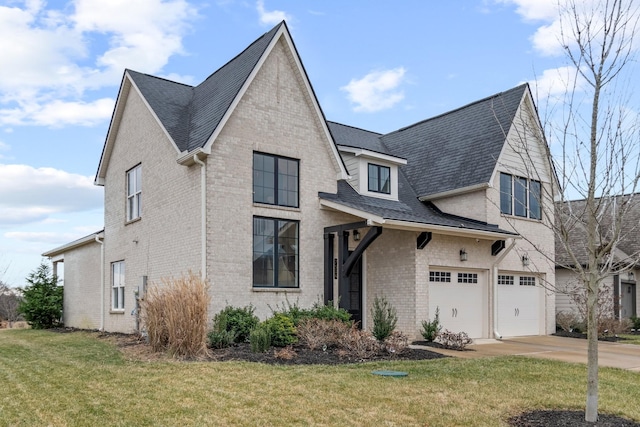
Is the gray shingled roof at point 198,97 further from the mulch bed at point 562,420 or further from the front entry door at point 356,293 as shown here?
the mulch bed at point 562,420

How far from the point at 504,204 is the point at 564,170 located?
12.6 m

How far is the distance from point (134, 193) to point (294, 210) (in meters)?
6.18

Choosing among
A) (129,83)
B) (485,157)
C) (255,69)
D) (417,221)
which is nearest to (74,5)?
(255,69)

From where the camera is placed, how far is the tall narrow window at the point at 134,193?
18562 mm

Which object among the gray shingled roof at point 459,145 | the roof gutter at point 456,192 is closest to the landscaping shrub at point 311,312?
the roof gutter at point 456,192

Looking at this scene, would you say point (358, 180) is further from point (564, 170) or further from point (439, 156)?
point (564, 170)

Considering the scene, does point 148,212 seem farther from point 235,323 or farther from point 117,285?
point 235,323

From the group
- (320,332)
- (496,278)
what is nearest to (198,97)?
(320,332)

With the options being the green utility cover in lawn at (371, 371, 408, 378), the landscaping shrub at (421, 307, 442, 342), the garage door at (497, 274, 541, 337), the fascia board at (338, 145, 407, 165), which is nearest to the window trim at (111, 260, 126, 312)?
the fascia board at (338, 145, 407, 165)

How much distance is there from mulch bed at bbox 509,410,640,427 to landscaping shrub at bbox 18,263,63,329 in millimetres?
21442

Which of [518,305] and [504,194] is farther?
[518,305]

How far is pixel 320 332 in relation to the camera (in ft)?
43.3

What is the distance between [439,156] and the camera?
851 inches

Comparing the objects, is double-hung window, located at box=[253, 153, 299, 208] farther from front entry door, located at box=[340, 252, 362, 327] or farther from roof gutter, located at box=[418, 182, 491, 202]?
roof gutter, located at box=[418, 182, 491, 202]
